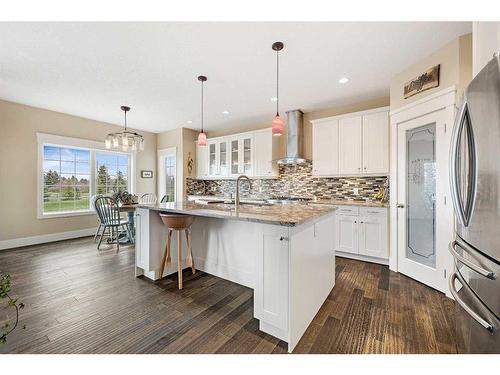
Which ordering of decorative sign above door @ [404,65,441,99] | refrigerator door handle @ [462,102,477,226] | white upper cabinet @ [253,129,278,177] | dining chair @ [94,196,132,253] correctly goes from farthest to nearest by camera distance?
white upper cabinet @ [253,129,278,177] → dining chair @ [94,196,132,253] → decorative sign above door @ [404,65,441,99] → refrigerator door handle @ [462,102,477,226]

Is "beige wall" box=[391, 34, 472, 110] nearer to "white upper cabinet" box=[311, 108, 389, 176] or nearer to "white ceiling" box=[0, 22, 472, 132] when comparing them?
"white ceiling" box=[0, 22, 472, 132]

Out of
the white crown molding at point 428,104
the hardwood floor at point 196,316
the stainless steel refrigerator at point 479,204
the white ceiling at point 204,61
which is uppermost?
the white ceiling at point 204,61

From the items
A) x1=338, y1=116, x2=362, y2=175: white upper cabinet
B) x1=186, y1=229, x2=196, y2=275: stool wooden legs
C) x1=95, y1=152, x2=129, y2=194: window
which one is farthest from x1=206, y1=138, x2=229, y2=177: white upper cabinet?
x1=186, y1=229, x2=196, y2=275: stool wooden legs

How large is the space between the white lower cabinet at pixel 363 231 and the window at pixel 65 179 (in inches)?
211

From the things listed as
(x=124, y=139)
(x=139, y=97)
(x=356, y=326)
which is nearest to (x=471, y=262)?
(x=356, y=326)

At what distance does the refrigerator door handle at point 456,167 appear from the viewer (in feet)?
4.03

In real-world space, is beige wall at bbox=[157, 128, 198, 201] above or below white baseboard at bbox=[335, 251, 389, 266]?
above

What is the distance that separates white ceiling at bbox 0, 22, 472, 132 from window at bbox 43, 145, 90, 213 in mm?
1002

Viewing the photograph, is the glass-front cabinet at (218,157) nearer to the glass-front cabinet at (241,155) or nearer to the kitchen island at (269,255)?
the glass-front cabinet at (241,155)

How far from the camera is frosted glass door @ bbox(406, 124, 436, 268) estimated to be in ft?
8.26

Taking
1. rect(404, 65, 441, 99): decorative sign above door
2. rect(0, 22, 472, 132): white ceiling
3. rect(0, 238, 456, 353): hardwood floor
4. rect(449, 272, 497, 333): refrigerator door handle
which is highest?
rect(0, 22, 472, 132): white ceiling

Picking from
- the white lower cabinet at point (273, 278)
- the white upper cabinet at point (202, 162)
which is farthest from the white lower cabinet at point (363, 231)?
the white upper cabinet at point (202, 162)
